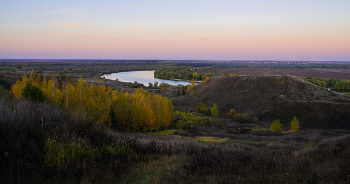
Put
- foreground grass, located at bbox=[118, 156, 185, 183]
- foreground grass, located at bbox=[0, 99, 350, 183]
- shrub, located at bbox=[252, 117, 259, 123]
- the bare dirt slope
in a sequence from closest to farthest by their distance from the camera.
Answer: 1. foreground grass, located at bbox=[0, 99, 350, 183]
2. foreground grass, located at bbox=[118, 156, 185, 183]
3. the bare dirt slope
4. shrub, located at bbox=[252, 117, 259, 123]

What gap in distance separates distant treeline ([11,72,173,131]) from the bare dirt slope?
3181 centimetres

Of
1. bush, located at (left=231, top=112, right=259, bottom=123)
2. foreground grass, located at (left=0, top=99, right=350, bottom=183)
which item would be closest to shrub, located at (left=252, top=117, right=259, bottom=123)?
bush, located at (left=231, top=112, right=259, bottom=123)

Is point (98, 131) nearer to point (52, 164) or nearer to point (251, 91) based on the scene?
point (52, 164)

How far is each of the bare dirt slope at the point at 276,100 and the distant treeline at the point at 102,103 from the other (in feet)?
104

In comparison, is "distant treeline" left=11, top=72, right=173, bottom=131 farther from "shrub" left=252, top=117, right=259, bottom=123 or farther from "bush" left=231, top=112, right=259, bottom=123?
"shrub" left=252, top=117, right=259, bottom=123

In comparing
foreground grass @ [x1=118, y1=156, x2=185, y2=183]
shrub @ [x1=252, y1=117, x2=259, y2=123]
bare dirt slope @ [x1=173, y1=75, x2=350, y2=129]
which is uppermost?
foreground grass @ [x1=118, y1=156, x2=185, y2=183]

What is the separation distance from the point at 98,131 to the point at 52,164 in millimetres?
2669

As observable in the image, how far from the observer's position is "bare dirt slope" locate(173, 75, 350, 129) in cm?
4703

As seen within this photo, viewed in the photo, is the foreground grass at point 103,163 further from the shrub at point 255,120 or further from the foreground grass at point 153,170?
the shrub at point 255,120

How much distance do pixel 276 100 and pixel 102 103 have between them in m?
51.3

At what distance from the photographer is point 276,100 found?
59.2 meters

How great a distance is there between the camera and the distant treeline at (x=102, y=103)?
70.3 ft

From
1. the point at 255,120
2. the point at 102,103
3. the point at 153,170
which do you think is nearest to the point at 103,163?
the point at 153,170

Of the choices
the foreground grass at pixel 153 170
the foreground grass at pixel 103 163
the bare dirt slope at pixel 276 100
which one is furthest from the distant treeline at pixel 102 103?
the bare dirt slope at pixel 276 100
